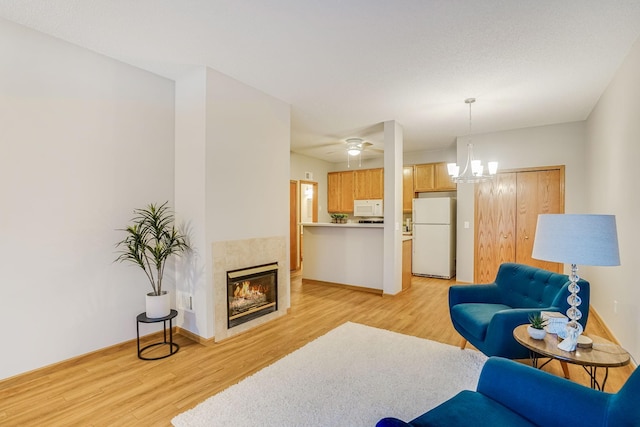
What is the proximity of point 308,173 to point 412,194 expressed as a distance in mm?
2456

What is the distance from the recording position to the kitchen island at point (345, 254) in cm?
514

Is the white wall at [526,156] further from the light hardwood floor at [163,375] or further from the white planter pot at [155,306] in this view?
the white planter pot at [155,306]

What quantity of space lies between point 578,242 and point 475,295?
148 cm

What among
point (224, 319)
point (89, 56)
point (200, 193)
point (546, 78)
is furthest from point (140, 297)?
point (546, 78)

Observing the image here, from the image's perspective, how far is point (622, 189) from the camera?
2918mm

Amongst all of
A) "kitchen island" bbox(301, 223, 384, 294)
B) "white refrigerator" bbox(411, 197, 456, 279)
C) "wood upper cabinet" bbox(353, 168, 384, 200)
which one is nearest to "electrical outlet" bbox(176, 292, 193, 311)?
"kitchen island" bbox(301, 223, 384, 294)

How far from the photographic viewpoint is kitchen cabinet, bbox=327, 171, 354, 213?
313 inches

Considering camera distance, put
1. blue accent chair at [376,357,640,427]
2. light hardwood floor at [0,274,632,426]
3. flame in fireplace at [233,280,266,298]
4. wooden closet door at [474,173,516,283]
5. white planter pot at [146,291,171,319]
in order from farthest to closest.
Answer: wooden closet door at [474,173,516,283]
flame in fireplace at [233,280,266,298]
white planter pot at [146,291,171,319]
light hardwood floor at [0,274,632,426]
blue accent chair at [376,357,640,427]

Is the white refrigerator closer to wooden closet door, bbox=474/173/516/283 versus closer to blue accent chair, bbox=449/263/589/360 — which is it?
wooden closet door, bbox=474/173/516/283

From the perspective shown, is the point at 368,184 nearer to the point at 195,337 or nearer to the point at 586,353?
the point at 195,337

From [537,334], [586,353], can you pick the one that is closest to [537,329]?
[537,334]

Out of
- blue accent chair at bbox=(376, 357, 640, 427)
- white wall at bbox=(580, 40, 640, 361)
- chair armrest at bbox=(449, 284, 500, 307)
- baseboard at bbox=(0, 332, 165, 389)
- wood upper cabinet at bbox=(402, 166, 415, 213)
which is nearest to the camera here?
blue accent chair at bbox=(376, 357, 640, 427)

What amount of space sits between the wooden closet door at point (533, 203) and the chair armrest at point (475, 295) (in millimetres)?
2728

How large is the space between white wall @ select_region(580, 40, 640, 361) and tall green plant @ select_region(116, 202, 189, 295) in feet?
13.1
